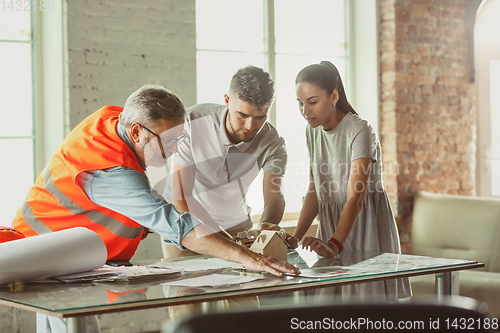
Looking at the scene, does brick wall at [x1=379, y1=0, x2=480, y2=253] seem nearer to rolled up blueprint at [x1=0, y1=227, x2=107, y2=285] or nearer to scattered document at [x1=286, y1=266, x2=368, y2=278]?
scattered document at [x1=286, y1=266, x2=368, y2=278]

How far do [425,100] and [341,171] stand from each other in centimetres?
241

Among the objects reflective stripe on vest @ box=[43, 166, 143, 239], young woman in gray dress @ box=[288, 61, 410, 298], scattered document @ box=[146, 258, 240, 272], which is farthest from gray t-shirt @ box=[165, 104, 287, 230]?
reflective stripe on vest @ box=[43, 166, 143, 239]

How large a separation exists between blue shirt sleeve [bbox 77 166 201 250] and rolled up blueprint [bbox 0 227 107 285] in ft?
0.42

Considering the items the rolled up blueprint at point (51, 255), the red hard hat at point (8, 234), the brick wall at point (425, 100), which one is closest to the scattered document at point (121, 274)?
the rolled up blueprint at point (51, 255)

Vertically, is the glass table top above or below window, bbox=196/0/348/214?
below

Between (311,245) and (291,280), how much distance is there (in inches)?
22.1

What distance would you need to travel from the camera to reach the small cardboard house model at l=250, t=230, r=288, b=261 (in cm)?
204

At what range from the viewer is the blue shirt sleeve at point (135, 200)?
1.88m

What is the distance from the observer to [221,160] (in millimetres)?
2682

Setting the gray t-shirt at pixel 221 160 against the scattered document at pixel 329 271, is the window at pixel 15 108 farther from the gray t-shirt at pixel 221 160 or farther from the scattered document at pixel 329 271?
the scattered document at pixel 329 271

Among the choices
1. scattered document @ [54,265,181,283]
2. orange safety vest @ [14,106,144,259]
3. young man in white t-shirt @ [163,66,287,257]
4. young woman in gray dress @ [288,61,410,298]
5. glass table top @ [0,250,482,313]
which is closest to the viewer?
glass table top @ [0,250,482,313]

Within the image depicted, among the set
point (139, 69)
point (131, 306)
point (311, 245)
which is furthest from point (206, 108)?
point (131, 306)

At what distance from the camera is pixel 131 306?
149 centimetres

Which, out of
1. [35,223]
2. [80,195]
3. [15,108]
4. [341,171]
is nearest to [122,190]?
[80,195]
